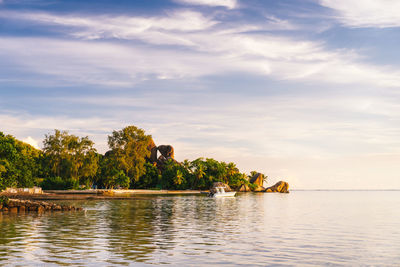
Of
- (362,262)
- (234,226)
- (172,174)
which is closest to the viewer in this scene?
(362,262)

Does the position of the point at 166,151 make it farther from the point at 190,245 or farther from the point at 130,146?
the point at 190,245

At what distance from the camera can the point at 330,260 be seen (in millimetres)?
18719

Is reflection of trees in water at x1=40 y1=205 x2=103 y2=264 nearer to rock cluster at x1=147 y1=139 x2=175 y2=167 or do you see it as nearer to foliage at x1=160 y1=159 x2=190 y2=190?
foliage at x1=160 y1=159 x2=190 y2=190

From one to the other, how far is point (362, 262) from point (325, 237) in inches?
339

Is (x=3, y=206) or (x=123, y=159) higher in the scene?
(x=123, y=159)

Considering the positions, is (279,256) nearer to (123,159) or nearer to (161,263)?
(161,263)

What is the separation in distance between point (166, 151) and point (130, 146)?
49.9 meters

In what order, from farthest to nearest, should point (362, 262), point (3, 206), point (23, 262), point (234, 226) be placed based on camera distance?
point (3, 206) → point (234, 226) → point (362, 262) → point (23, 262)

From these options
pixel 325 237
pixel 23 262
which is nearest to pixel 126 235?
pixel 23 262

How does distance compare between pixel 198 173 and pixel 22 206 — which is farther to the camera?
pixel 198 173

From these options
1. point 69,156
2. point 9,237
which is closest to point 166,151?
point 69,156

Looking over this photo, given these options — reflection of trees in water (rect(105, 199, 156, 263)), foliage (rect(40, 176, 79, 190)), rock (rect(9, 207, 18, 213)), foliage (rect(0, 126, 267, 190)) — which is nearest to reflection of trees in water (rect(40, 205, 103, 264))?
reflection of trees in water (rect(105, 199, 156, 263))

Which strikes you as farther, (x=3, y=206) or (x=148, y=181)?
(x=148, y=181)

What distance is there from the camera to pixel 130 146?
451 feet
